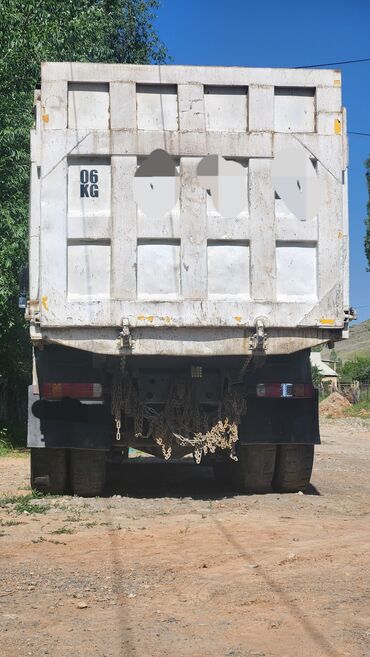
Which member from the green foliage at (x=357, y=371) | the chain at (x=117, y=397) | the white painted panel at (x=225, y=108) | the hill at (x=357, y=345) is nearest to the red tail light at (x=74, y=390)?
the chain at (x=117, y=397)

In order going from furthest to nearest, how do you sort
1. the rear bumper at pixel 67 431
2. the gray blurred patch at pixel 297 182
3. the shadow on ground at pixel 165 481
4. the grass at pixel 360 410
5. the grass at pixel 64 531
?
1. the grass at pixel 360 410
2. the shadow on ground at pixel 165 481
3. the rear bumper at pixel 67 431
4. the gray blurred patch at pixel 297 182
5. the grass at pixel 64 531

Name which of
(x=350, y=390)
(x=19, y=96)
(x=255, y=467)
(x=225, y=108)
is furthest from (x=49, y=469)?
(x=350, y=390)

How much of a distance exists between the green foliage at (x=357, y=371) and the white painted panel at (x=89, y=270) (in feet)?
204

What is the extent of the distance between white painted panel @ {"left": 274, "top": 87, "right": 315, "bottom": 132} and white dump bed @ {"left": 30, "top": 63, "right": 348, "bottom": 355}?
0.04 feet

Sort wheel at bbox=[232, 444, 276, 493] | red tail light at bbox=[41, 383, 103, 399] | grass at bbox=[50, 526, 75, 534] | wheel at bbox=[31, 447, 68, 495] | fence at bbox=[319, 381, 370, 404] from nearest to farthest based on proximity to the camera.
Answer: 1. grass at bbox=[50, 526, 75, 534]
2. red tail light at bbox=[41, 383, 103, 399]
3. wheel at bbox=[31, 447, 68, 495]
4. wheel at bbox=[232, 444, 276, 493]
5. fence at bbox=[319, 381, 370, 404]

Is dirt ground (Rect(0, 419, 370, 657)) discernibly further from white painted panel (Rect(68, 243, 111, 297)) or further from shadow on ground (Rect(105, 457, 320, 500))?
white painted panel (Rect(68, 243, 111, 297))

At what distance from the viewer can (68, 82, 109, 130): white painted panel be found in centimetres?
904

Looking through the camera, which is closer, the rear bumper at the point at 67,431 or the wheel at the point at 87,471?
the rear bumper at the point at 67,431

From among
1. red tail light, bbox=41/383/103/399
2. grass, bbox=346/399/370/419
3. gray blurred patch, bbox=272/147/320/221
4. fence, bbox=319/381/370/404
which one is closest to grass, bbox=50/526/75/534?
red tail light, bbox=41/383/103/399

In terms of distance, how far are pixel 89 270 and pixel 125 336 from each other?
27.8 inches

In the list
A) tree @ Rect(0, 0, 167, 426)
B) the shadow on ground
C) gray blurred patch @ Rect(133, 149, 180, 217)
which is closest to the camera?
gray blurred patch @ Rect(133, 149, 180, 217)

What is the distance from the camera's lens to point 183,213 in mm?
9016

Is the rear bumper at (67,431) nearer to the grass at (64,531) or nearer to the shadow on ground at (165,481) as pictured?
the shadow on ground at (165,481)

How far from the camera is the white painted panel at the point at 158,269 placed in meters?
8.96
